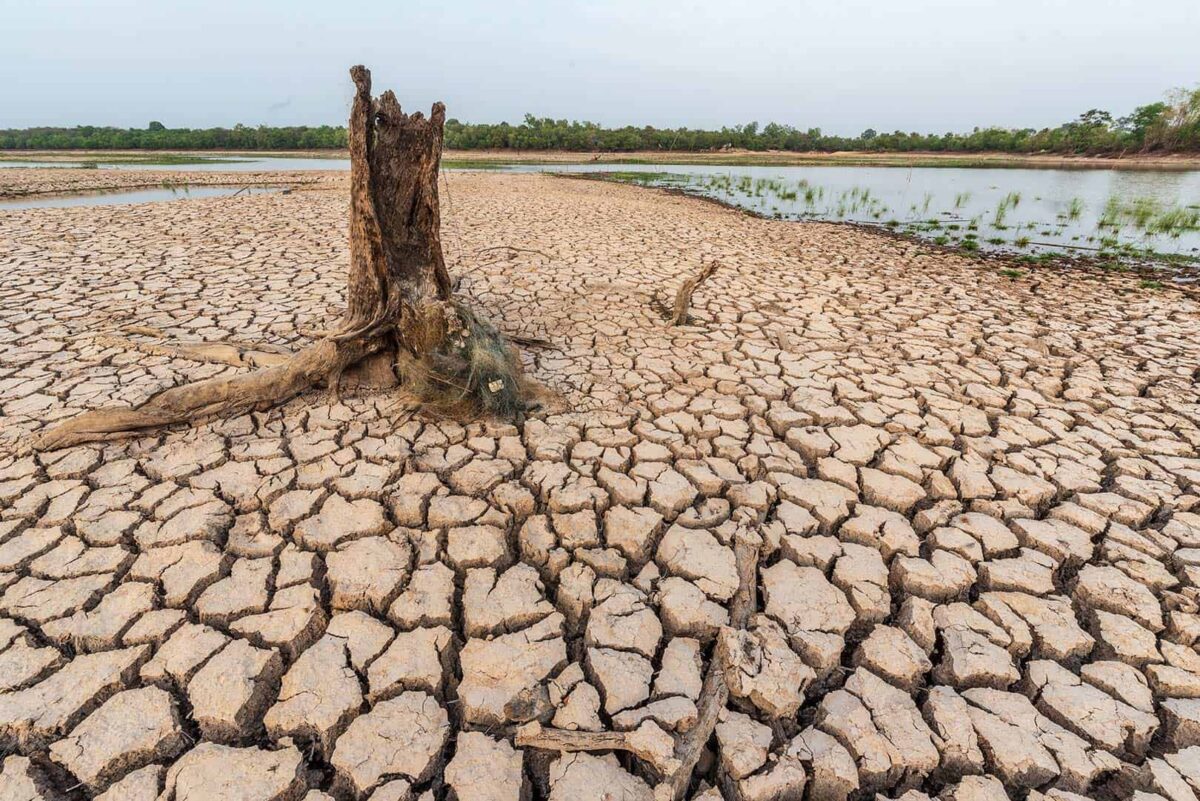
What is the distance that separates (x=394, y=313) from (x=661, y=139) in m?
45.7

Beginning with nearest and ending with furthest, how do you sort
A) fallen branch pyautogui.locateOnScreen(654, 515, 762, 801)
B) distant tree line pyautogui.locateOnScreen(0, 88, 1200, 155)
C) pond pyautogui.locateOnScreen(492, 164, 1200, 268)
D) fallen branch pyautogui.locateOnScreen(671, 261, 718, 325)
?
fallen branch pyautogui.locateOnScreen(654, 515, 762, 801) → fallen branch pyautogui.locateOnScreen(671, 261, 718, 325) → pond pyautogui.locateOnScreen(492, 164, 1200, 268) → distant tree line pyautogui.locateOnScreen(0, 88, 1200, 155)

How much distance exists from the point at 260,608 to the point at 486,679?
753mm

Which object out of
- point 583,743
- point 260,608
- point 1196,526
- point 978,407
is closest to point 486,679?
point 583,743

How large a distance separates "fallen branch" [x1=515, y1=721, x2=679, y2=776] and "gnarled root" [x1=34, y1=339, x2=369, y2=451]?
2.10 metres

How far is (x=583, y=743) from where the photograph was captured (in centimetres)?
129

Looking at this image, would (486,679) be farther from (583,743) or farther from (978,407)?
(978,407)

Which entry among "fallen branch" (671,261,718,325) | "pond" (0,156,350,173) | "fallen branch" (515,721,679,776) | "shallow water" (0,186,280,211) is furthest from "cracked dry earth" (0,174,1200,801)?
"pond" (0,156,350,173)

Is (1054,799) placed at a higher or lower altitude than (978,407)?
lower

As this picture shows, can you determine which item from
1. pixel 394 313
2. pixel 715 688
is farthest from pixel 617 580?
pixel 394 313

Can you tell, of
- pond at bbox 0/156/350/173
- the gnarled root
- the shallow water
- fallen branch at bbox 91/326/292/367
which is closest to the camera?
the gnarled root

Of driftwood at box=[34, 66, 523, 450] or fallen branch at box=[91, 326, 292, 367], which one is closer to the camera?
driftwood at box=[34, 66, 523, 450]

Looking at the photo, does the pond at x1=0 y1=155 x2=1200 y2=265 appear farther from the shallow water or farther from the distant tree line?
the distant tree line

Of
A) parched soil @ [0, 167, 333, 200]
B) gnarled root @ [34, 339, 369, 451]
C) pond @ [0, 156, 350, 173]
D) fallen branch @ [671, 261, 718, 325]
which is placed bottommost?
gnarled root @ [34, 339, 369, 451]

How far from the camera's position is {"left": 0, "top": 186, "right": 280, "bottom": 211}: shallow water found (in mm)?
9789
